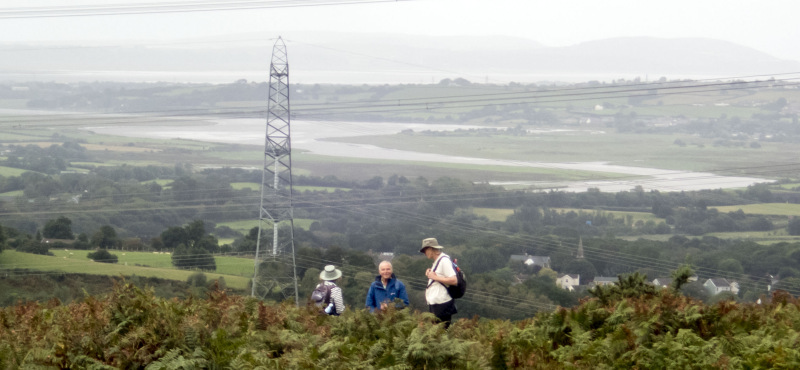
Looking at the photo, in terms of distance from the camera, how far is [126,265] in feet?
121

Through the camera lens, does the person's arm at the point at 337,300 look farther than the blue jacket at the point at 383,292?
Yes

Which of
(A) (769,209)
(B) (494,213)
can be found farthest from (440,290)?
(B) (494,213)

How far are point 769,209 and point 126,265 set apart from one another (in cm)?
5422

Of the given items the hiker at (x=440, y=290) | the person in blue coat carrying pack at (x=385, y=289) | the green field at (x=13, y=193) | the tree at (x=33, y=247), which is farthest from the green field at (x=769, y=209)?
the hiker at (x=440, y=290)

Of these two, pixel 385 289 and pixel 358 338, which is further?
pixel 385 289

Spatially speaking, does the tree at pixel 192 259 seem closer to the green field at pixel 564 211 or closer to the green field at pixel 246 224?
the green field at pixel 246 224

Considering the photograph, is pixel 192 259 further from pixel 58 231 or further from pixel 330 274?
pixel 330 274

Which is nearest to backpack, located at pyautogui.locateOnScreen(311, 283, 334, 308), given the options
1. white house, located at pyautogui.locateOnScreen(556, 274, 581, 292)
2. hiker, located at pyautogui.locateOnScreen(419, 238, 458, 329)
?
hiker, located at pyautogui.locateOnScreen(419, 238, 458, 329)

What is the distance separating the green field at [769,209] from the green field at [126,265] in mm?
45910

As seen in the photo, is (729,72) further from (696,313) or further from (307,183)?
(696,313)

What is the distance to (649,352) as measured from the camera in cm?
671

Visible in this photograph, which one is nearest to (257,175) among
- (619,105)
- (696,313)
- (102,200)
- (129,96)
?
(102,200)

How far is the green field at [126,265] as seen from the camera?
3423cm

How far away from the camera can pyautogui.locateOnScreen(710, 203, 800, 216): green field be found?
216 feet
